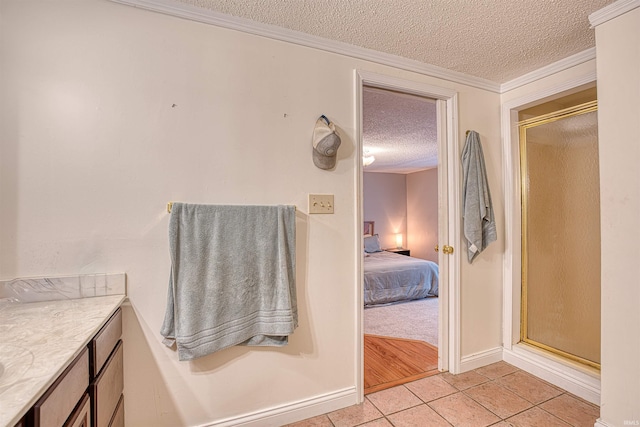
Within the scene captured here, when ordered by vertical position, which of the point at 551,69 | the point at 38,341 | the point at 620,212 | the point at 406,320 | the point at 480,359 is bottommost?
the point at 406,320

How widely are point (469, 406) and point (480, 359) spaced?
1.83 feet

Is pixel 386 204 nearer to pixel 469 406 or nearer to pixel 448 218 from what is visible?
pixel 448 218

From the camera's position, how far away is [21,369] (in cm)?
72

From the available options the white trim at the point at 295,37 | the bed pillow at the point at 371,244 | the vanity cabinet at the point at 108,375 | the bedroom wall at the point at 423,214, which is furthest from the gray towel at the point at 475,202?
the bedroom wall at the point at 423,214

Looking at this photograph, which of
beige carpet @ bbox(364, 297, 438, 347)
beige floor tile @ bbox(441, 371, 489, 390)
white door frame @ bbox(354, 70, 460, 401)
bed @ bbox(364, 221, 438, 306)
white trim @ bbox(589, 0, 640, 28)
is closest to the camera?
white trim @ bbox(589, 0, 640, 28)

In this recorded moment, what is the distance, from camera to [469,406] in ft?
5.82

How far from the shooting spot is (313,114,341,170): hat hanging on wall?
1.57m

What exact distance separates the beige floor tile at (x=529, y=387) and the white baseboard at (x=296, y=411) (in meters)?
1.09

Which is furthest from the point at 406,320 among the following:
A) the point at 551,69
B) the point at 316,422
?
the point at 551,69

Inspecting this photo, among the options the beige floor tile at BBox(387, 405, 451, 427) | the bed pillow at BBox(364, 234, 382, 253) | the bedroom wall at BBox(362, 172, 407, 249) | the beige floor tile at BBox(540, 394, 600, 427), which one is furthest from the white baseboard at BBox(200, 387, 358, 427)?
the bedroom wall at BBox(362, 172, 407, 249)

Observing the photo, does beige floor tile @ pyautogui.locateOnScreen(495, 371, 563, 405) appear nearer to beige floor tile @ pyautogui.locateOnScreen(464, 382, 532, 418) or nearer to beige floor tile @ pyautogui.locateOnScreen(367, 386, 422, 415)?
beige floor tile @ pyautogui.locateOnScreen(464, 382, 532, 418)

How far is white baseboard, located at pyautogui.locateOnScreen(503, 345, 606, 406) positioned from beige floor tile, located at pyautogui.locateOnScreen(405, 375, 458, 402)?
26.3 inches

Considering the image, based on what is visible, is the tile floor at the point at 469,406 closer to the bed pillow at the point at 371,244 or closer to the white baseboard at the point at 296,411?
the white baseboard at the point at 296,411

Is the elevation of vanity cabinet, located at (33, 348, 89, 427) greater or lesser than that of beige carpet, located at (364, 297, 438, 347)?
greater
